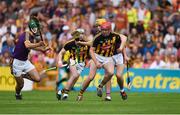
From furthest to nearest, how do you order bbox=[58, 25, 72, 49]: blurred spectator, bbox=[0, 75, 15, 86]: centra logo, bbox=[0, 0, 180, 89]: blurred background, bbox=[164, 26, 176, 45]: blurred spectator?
bbox=[58, 25, 72, 49]: blurred spectator → bbox=[164, 26, 176, 45]: blurred spectator → bbox=[0, 0, 180, 89]: blurred background → bbox=[0, 75, 15, 86]: centra logo

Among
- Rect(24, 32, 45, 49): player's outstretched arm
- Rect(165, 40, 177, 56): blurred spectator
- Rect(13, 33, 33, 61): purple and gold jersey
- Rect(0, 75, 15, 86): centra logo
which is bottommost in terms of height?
Rect(0, 75, 15, 86): centra logo

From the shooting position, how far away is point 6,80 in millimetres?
31859

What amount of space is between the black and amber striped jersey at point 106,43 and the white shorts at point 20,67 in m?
2.17

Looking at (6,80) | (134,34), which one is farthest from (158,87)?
(6,80)

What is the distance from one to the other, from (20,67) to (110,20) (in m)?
11.0

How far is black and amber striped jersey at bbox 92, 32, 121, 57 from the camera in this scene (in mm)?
22500

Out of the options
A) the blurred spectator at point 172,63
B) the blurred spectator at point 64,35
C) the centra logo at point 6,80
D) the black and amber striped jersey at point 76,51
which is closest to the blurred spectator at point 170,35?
the blurred spectator at point 172,63

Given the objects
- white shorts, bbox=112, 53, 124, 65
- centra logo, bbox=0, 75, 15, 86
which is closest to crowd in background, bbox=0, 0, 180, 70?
centra logo, bbox=0, 75, 15, 86

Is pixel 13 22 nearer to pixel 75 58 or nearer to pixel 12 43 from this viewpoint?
pixel 12 43

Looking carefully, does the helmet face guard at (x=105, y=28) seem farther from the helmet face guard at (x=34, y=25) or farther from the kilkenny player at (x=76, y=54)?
the helmet face guard at (x=34, y=25)

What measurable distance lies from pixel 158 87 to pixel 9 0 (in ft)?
30.1

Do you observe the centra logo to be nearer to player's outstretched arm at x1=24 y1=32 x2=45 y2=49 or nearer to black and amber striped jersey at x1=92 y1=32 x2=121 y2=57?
player's outstretched arm at x1=24 y1=32 x2=45 y2=49

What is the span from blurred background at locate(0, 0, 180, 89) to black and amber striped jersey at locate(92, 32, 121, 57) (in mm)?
10305

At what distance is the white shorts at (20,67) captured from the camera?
23.3 metres
